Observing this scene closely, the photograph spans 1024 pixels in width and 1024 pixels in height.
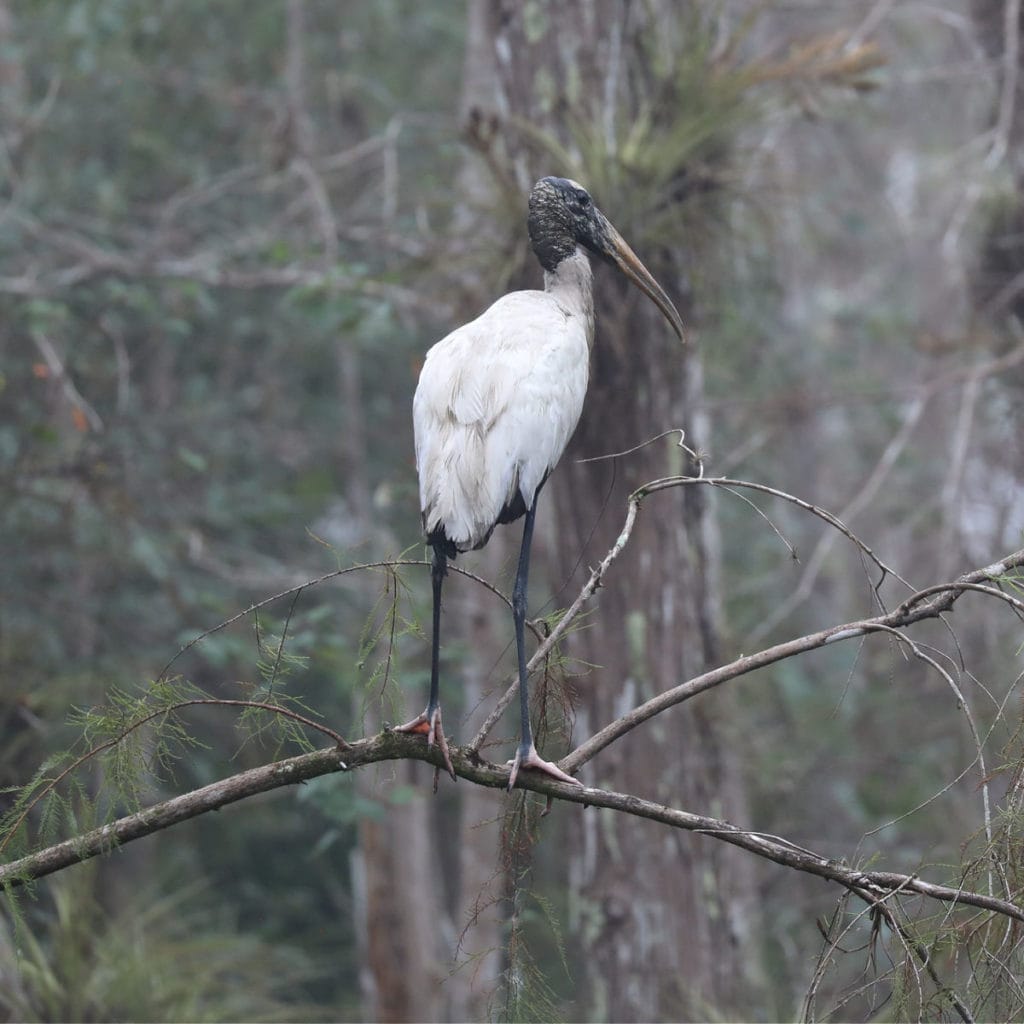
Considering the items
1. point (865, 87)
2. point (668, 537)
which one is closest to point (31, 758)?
point (668, 537)

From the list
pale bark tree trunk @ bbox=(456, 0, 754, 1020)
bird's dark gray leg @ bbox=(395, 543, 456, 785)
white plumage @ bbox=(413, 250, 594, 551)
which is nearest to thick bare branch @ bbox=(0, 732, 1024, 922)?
bird's dark gray leg @ bbox=(395, 543, 456, 785)

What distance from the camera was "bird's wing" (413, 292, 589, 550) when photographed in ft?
9.41

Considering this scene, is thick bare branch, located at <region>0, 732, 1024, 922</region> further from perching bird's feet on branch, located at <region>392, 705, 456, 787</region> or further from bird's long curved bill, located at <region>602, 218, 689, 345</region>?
bird's long curved bill, located at <region>602, 218, 689, 345</region>

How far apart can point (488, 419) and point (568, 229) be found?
0.84 m

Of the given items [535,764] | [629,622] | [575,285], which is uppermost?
[575,285]

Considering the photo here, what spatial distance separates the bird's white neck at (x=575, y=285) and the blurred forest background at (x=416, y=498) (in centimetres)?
78

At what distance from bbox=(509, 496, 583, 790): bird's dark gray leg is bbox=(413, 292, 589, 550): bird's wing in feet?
0.35

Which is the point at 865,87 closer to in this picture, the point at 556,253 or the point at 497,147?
the point at 497,147

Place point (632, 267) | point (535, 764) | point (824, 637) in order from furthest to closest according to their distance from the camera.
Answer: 1. point (632, 267)
2. point (535, 764)
3. point (824, 637)

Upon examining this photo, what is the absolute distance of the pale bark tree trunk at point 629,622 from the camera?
16.5 feet

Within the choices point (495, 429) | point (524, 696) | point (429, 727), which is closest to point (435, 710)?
point (429, 727)

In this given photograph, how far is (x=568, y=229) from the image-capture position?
357cm

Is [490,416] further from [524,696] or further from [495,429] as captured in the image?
[524,696]

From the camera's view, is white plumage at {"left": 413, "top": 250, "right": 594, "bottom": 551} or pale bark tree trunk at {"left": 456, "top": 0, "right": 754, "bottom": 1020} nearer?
white plumage at {"left": 413, "top": 250, "right": 594, "bottom": 551}
